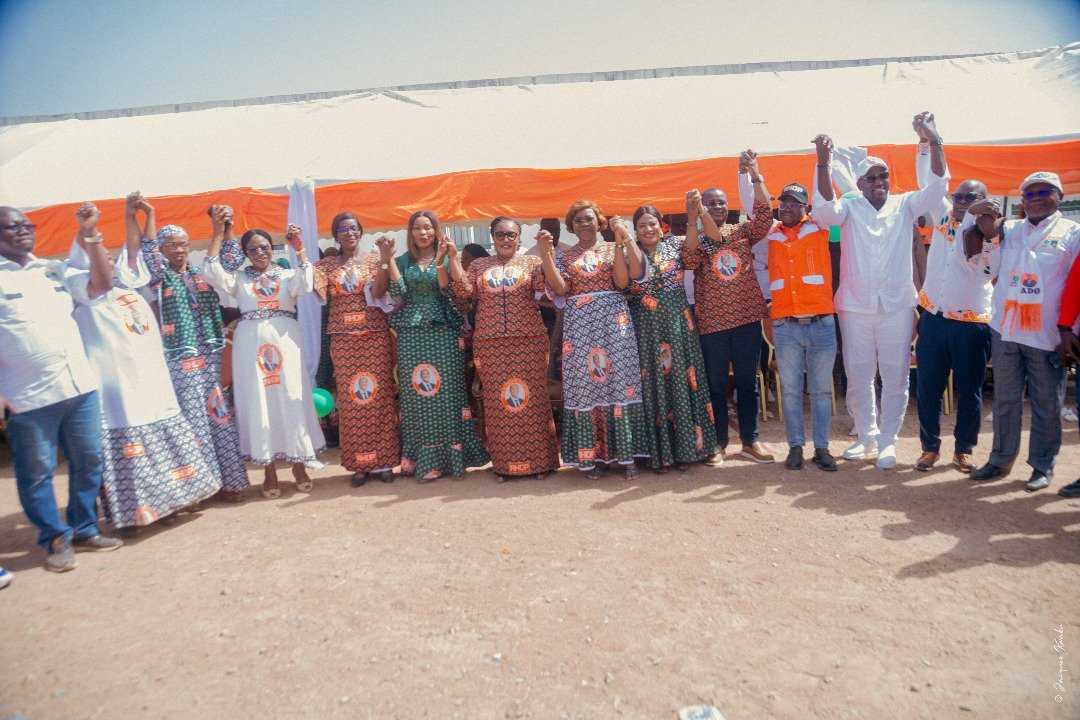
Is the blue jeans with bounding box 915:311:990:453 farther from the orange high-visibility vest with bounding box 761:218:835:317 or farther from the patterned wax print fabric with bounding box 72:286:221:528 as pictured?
the patterned wax print fabric with bounding box 72:286:221:528

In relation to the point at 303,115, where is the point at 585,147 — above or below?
below

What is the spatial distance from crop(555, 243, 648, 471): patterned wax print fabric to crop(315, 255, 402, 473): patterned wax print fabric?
4.25 ft

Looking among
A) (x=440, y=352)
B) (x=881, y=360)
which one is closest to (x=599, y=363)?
(x=440, y=352)

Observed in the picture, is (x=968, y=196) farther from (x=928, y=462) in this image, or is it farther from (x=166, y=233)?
(x=166, y=233)

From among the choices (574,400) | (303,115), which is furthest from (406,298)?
(303,115)

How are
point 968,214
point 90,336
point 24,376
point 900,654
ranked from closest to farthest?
point 900,654
point 24,376
point 90,336
point 968,214

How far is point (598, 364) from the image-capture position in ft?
14.3

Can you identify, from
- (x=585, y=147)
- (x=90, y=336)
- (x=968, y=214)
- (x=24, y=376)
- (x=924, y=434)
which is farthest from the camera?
(x=585, y=147)

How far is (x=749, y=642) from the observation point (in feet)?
7.95

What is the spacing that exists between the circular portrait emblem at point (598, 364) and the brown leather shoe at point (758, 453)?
128 cm

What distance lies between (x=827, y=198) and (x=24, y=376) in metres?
4.73

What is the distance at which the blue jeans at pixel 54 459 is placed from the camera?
3.46 meters

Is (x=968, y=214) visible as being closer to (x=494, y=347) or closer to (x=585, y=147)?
(x=494, y=347)

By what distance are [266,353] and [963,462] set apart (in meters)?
4.66
